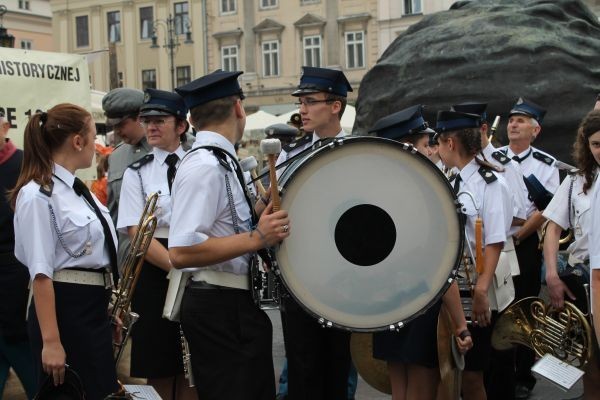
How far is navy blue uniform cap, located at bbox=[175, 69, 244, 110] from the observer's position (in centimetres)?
360

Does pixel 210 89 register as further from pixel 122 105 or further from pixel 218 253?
pixel 122 105

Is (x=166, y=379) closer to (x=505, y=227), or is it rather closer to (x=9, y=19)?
(x=505, y=227)

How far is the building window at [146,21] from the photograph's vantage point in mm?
51222

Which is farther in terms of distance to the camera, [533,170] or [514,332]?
[533,170]

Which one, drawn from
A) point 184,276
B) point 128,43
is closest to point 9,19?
point 128,43

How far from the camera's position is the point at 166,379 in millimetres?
4844

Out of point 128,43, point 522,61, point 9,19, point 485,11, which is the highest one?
point 9,19

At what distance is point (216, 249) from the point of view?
340cm

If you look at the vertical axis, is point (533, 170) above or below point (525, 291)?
above

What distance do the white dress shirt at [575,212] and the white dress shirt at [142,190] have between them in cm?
214

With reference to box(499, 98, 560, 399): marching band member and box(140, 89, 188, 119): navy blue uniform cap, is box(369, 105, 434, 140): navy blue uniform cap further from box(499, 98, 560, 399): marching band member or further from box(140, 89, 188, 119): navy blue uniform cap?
box(499, 98, 560, 399): marching band member

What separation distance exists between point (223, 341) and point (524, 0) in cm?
572

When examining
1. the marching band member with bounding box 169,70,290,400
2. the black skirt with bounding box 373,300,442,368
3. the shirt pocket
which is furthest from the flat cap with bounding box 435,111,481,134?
the shirt pocket

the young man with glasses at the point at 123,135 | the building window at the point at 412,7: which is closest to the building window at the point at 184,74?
the building window at the point at 412,7
